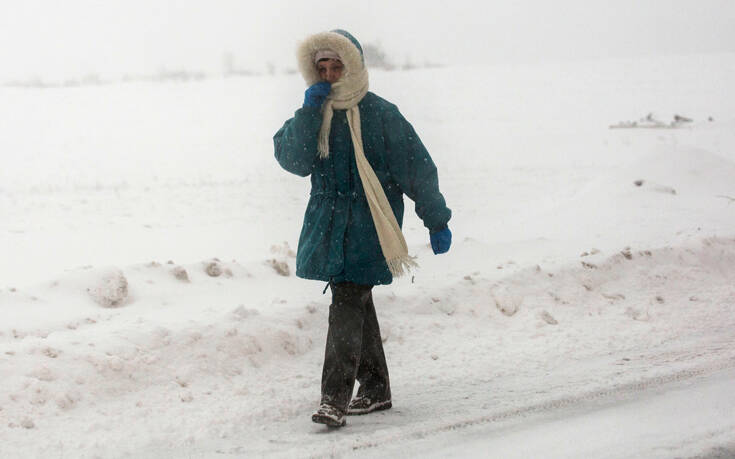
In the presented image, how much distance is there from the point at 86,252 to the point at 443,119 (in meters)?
16.9

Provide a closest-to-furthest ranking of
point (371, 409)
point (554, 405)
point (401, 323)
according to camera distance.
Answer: point (554, 405)
point (371, 409)
point (401, 323)

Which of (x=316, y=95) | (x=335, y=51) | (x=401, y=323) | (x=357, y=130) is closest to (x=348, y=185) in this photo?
(x=357, y=130)

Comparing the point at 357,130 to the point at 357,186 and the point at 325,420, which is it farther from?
the point at 325,420

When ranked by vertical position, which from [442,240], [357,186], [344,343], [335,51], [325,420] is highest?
[335,51]

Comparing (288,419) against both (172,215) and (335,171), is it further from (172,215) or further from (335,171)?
(172,215)

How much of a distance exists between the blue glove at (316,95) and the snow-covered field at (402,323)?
4.88 ft

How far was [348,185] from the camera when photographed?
4109mm

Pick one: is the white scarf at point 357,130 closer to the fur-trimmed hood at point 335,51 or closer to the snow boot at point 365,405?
the fur-trimmed hood at point 335,51

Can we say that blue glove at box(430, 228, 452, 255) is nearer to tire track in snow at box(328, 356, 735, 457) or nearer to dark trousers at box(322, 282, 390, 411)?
dark trousers at box(322, 282, 390, 411)

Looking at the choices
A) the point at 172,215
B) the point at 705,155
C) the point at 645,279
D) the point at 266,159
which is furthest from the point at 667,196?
the point at 266,159

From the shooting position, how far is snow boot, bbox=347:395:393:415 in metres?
4.29

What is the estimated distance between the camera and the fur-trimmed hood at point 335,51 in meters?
3.95

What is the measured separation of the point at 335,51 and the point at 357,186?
0.62 metres

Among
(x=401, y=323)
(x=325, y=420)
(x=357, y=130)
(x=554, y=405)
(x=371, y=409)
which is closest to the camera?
(x=325, y=420)
